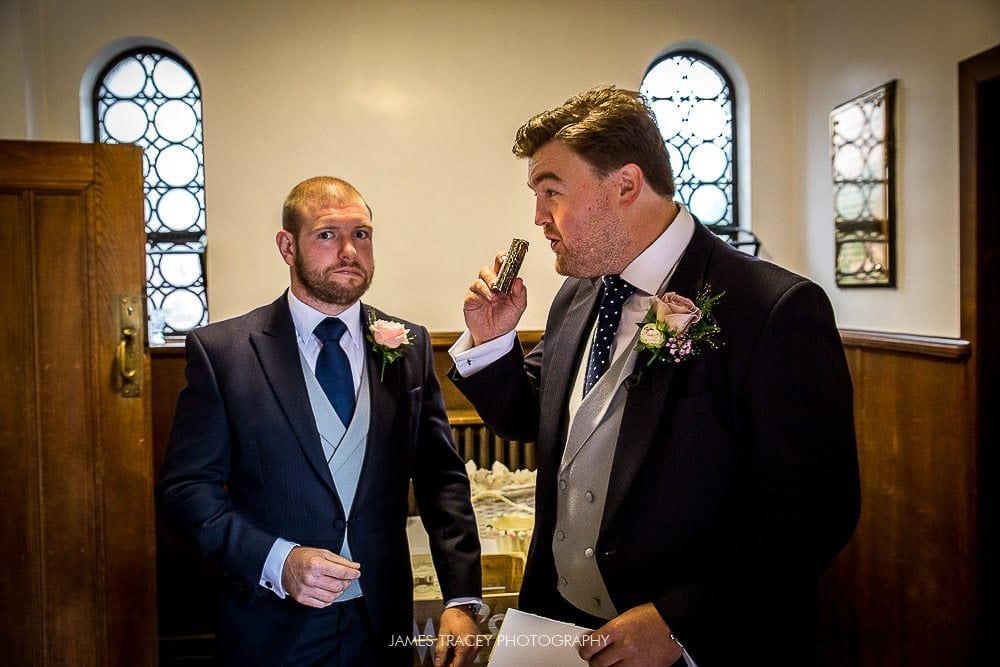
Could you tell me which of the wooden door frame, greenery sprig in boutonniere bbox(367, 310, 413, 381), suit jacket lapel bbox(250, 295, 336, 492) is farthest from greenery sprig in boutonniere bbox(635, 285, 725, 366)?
the wooden door frame

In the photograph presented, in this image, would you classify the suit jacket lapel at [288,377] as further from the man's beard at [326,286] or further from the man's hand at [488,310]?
the man's hand at [488,310]

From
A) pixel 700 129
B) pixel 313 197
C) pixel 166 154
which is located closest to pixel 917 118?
pixel 700 129

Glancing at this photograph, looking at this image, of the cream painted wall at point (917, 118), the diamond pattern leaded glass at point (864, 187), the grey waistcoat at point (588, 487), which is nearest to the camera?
the grey waistcoat at point (588, 487)

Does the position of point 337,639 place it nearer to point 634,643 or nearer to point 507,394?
point 507,394

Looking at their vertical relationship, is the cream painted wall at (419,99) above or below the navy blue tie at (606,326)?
above

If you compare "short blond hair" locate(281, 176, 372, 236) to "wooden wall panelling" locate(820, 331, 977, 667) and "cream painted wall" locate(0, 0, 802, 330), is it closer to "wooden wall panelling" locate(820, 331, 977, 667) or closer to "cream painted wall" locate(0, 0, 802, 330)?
"wooden wall panelling" locate(820, 331, 977, 667)

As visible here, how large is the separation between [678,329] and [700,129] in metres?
3.50

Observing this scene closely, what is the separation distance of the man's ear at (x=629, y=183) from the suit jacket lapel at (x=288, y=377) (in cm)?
86

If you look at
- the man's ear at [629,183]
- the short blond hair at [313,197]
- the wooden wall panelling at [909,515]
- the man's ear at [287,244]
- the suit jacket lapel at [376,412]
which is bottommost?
the wooden wall panelling at [909,515]

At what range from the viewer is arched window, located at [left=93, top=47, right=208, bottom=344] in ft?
13.7

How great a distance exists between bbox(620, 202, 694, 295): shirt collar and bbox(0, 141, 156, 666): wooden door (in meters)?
1.68

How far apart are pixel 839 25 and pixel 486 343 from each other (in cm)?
300

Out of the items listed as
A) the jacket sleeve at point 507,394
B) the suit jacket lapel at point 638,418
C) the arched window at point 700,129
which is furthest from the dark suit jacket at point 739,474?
the arched window at point 700,129

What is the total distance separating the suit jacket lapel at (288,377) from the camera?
1.73m
